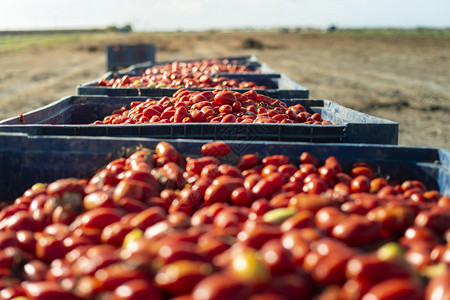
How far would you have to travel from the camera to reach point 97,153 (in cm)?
322

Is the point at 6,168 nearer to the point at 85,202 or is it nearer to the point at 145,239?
the point at 85,202

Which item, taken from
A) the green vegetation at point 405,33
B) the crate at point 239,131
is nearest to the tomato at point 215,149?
the crate at point 239,131

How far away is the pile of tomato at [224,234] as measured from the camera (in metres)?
1.67

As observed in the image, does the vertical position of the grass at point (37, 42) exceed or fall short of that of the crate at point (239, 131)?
it exceeds it

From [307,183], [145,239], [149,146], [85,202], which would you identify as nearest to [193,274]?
[145,239]

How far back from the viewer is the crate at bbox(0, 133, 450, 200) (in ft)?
10.5

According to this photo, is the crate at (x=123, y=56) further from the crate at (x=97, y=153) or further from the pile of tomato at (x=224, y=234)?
the pile of tomato at (x=224, y=234)

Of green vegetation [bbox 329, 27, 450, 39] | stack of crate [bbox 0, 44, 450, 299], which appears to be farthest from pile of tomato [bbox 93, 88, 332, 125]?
green vegetation [bbox 329, 27, 450, 39]

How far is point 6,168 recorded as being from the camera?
128 inches

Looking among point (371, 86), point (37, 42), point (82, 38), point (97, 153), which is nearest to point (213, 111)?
point (97, 153)

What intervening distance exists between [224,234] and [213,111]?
230cm

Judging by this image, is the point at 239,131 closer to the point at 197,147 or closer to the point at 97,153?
the point at 197,147

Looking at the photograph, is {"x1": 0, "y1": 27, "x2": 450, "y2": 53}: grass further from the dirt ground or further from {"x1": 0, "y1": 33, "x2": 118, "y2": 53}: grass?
the dirt ground

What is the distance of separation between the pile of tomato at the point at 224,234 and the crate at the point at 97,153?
0.26ft
